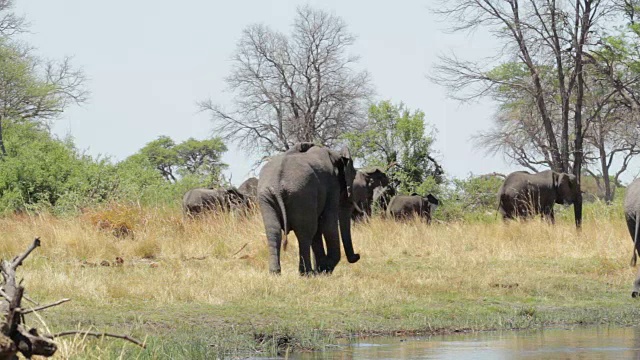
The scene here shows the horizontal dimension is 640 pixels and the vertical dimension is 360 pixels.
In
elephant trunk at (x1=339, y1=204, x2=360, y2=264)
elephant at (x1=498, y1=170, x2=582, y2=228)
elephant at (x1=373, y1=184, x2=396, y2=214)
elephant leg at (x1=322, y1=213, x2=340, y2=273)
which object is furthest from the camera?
elephant at (x1=373, y1=184, x2=396, y2=214)

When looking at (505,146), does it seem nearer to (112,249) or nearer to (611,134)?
(611,134)

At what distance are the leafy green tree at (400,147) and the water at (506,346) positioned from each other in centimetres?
2453

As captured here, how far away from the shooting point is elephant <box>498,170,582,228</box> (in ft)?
92.1

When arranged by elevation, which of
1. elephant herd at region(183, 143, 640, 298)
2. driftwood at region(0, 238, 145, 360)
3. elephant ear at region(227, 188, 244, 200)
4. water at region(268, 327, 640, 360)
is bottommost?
water at region(268, 327, 640, 360)

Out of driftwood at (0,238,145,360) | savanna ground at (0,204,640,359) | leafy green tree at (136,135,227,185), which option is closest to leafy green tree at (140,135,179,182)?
leafy green tree at (136,135,227,185)

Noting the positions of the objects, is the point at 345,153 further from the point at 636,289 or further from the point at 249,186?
the point at 249,186

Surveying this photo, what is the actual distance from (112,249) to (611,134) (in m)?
39.8

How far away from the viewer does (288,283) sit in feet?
40.2

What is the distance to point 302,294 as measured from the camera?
11.4 meters

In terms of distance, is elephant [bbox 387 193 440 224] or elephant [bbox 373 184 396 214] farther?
elephant [bbox 373 184 396 214]

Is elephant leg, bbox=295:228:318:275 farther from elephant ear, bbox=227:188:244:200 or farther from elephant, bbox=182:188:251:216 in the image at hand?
elephant ear, bbox=227:188:244:200

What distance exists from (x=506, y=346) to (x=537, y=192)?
19.5 meters

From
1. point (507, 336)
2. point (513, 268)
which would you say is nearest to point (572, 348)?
point (507, 336)

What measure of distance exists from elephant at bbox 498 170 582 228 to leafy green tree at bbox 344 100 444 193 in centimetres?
617
